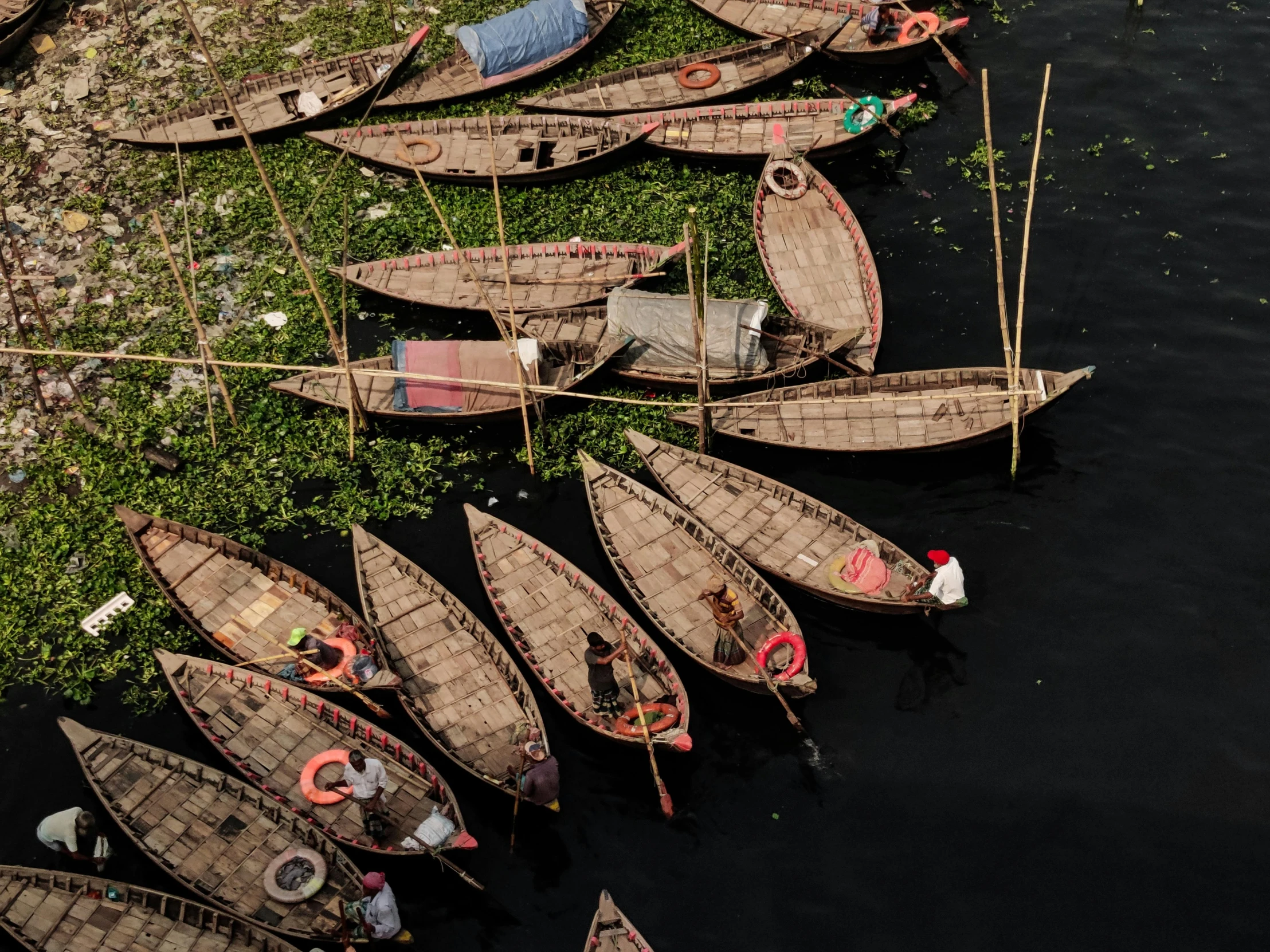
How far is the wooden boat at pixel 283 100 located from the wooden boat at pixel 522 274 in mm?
5578

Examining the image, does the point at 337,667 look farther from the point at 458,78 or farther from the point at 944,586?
the point at 458,78

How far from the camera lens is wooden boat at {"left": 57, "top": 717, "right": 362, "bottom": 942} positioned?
579 inches

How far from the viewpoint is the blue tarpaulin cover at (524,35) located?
26000 millimetres

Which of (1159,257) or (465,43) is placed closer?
(1159,257)

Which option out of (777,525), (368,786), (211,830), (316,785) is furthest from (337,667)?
(777,525)

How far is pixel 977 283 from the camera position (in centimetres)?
2339

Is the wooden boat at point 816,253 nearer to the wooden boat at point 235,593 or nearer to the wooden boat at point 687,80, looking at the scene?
the wooden boat at point 687,80

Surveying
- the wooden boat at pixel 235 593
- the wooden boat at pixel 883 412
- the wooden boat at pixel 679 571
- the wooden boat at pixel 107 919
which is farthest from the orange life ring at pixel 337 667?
the wooden boat at pixel 883 412

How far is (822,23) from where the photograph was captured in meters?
28.1

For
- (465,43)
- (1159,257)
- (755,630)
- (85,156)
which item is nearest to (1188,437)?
(1159,257)

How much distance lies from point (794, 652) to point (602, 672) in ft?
10.3

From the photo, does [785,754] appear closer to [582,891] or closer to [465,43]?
[582,891]

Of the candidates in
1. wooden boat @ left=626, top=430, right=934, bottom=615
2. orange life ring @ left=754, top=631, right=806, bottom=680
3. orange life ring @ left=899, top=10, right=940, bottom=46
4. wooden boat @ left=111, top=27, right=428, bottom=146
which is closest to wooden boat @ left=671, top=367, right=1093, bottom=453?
wooden boat @ left=626, top=430, right=934, bottom=615

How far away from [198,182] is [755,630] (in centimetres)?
1714
